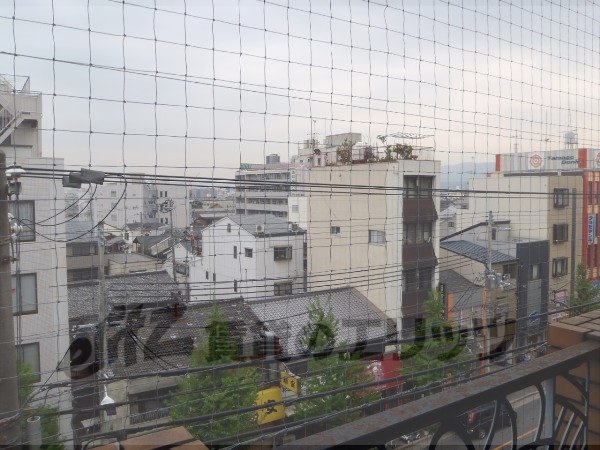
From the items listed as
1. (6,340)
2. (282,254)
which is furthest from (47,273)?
(282,254)

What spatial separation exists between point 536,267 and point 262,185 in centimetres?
774

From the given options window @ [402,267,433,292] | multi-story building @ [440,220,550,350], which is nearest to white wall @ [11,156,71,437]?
window @ [402,267,433,292]

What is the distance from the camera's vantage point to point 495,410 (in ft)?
3.30

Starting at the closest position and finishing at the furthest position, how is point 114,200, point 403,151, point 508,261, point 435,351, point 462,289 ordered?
point 114,200 → point 403,151 → point 435,351 → point 462,289 → point 508,261

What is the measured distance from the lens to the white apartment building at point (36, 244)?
5.81ft

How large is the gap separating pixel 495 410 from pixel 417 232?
187 inches

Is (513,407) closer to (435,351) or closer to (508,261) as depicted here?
(435,351)

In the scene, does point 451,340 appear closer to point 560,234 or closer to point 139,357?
point 139,357

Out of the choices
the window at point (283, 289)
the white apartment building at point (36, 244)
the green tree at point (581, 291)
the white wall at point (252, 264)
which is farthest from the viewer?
the green tree at point (581, 291)

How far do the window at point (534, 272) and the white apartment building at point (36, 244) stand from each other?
7.01m

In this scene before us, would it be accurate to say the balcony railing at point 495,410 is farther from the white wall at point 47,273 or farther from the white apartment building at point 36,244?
the white wall at point 47,273

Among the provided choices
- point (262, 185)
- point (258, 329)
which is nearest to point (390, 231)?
point (258, 329)

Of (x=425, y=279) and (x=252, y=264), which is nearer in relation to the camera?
(x=425, y=279)

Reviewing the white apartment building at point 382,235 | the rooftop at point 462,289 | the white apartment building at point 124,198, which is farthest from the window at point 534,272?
the white apartment building at point 124,198
